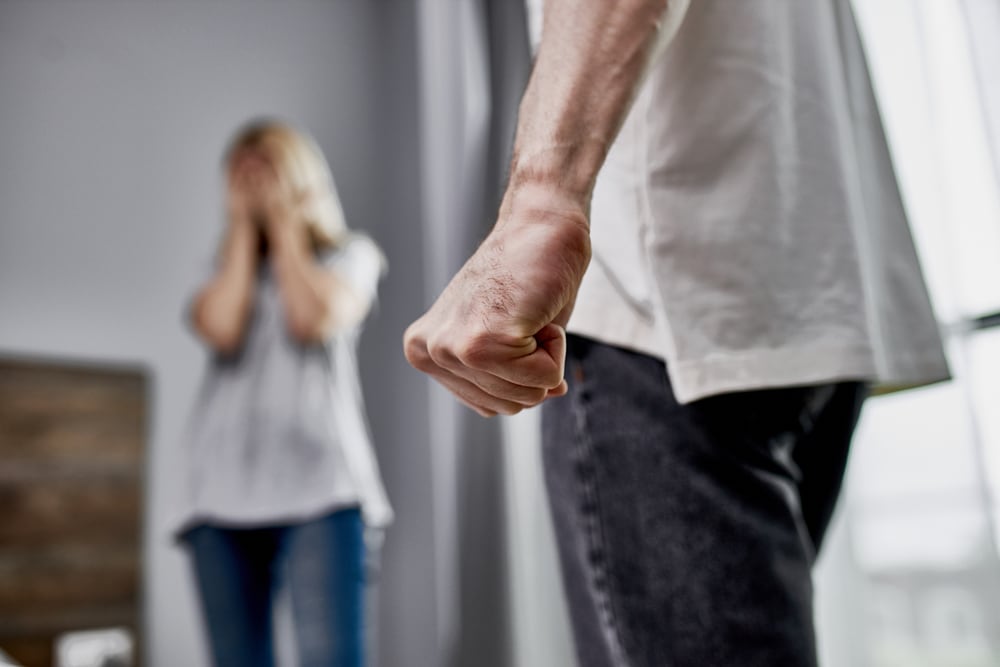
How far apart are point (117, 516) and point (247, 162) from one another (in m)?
1.12

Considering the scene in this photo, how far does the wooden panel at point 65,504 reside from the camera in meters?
1.98

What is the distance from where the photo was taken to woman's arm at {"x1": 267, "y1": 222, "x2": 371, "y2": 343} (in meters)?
Result: 1.24

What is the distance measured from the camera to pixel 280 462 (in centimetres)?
116

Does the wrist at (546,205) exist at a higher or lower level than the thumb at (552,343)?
higher

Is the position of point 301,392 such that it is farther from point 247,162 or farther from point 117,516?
point 117,516

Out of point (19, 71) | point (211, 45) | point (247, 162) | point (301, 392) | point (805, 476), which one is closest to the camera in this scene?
point (805, 476)

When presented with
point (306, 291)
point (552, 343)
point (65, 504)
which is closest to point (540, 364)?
point (552, 343)

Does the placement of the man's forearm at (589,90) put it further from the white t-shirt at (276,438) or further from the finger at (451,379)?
the white t-shirt at (276,438)

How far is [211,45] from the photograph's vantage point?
2578 mm

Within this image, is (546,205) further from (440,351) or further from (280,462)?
(280,462)

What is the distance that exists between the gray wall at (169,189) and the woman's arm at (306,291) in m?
1.01

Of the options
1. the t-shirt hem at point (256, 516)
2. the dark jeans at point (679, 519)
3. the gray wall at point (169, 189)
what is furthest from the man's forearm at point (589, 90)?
the gray wall at point (169, 189)

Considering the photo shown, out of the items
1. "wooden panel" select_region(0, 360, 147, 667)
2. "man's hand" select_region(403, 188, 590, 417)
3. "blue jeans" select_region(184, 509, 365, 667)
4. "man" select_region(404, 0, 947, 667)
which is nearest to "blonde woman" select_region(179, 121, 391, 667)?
"blue jeans" select_region(184, 509, 365, 667)

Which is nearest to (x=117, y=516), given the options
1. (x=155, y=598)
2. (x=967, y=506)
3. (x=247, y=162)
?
(x=155, y=598)
